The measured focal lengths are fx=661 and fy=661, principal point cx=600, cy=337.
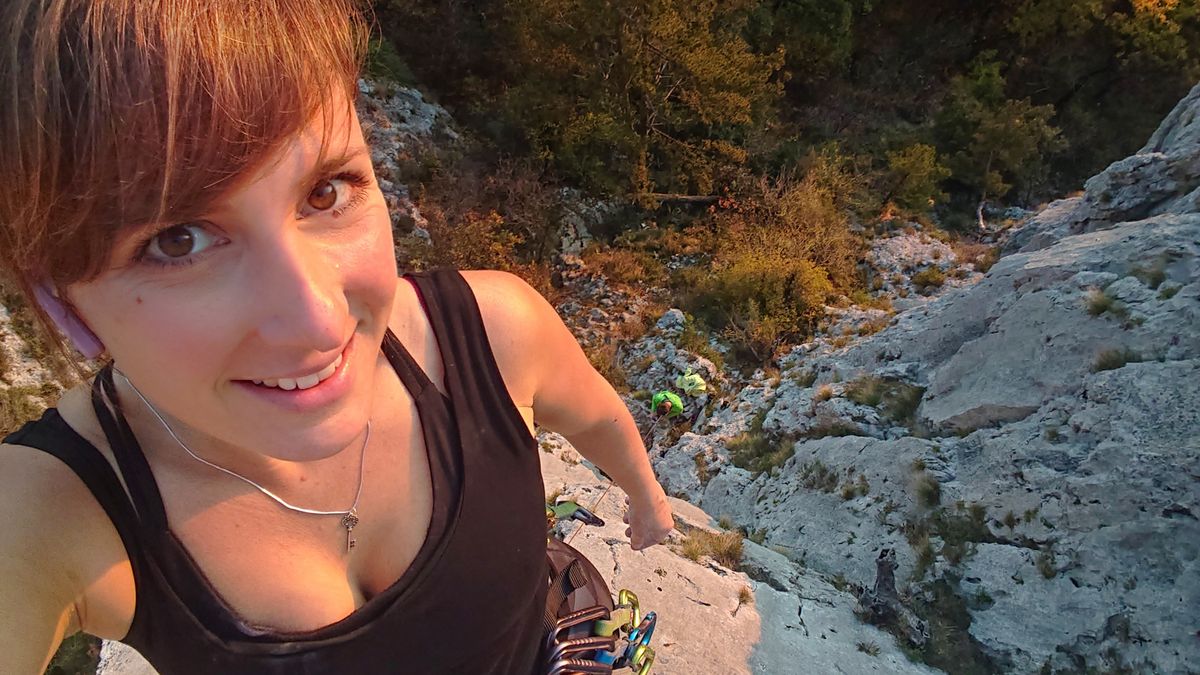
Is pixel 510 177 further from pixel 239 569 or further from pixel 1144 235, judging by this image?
pixel 239 569

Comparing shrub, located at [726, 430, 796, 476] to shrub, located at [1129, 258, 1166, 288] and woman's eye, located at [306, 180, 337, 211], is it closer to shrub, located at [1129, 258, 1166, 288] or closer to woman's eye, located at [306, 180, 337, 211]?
shrub, located at [1129, 258, 1166, 288]

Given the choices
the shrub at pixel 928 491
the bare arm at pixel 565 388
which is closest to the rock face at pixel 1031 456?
the shrub at pixel 928 491

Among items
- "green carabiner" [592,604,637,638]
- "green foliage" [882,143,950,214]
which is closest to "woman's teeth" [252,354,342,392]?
"green carabiner" [592,604,637,638]

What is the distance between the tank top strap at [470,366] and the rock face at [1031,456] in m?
2.44

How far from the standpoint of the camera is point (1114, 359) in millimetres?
3002

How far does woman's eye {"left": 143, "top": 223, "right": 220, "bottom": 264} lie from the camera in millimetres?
501

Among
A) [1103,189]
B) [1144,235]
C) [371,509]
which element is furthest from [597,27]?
[371,509]

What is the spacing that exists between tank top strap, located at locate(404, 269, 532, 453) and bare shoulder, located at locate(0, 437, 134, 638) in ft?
1.27

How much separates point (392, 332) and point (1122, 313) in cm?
360

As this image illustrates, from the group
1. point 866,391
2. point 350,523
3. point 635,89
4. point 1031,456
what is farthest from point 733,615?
point 635,89

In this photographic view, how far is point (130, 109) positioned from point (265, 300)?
160 millimetres

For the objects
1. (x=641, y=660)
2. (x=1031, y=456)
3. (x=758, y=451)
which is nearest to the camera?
(x=641, y=660)

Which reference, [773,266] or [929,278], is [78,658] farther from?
[929,278]

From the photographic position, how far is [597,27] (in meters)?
7.44
